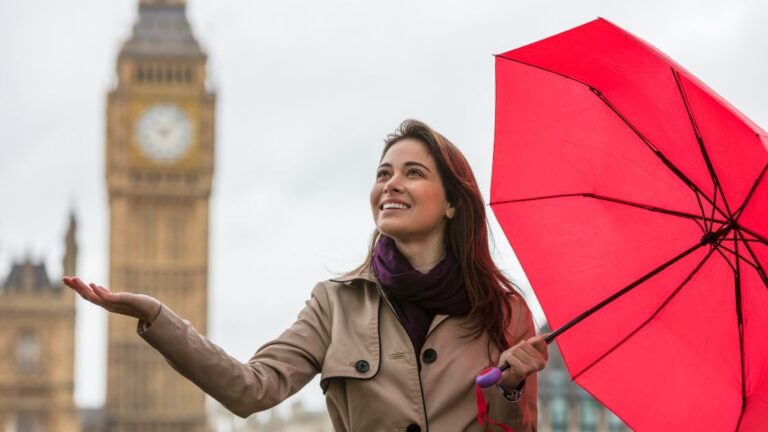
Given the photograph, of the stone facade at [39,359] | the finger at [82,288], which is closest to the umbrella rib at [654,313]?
the finger at [82,288]

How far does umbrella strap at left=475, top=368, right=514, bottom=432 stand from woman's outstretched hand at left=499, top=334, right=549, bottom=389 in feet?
0.17

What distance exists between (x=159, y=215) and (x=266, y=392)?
5412 cm

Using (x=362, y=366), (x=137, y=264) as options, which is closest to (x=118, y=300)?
(x=362, y=366)

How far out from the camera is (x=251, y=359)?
430 centimetres

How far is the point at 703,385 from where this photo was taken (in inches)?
191

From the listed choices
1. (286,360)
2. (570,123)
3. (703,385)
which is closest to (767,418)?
(703,385)

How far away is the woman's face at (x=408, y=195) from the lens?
14.7 ft

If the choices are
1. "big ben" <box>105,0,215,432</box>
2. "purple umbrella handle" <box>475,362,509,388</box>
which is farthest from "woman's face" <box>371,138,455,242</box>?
"big ben" <box>105,0,215,432</box>

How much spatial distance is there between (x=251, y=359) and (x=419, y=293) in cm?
41

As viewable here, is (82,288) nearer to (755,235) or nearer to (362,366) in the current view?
(362,366)

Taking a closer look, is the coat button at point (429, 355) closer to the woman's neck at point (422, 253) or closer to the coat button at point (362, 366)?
the coat button at point (362, 366)

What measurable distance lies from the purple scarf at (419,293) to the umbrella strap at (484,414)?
0.66ft

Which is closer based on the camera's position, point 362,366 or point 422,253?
point 362,366

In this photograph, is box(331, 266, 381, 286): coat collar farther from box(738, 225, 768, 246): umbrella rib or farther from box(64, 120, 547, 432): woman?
box(738, 225, 768, 246): umbrella rib
